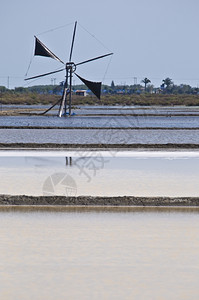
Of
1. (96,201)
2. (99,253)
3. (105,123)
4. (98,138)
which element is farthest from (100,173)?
(105,123)

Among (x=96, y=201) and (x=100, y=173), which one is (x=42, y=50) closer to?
(x=100, y=173)

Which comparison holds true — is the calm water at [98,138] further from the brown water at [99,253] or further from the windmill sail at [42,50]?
the windmill sail at [42,50]

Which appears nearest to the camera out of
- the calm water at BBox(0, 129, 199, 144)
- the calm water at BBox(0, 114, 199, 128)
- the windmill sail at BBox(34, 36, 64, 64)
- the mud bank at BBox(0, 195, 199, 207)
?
the mud bank at BBox(0, 195, 199, 207)

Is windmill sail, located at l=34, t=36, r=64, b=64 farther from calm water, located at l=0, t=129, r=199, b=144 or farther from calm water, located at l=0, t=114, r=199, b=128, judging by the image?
calm water, located at l=0, t=129, r=199, b=144

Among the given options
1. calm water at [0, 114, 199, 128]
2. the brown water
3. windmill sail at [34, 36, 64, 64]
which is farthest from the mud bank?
windmill sail at [34, 36, 64, 64]

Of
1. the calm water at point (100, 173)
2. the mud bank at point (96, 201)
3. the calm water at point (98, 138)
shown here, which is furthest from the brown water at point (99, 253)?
the calm water at point (98, 138)

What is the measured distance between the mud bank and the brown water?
0.96 feet

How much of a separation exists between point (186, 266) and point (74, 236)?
5.13 ft

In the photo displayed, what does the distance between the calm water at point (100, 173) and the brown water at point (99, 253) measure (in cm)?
150

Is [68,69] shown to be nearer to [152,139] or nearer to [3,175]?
[152,139]

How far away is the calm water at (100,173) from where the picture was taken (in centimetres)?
1065

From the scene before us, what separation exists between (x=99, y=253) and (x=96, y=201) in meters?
2.70

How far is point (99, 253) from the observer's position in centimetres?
683

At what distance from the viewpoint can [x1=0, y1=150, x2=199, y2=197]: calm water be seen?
1065cm
